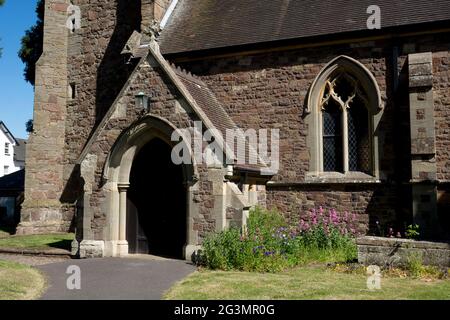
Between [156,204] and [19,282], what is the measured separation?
5110 millimetres

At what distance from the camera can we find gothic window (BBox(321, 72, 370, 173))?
44.4 feet

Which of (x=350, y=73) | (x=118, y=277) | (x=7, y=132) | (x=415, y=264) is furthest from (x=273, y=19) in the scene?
(x=7, y=132)

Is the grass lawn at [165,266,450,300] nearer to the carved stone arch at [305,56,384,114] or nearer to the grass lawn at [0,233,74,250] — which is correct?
the carved stone arch at [305,56,384,114]

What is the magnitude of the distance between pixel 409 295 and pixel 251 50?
9352mm

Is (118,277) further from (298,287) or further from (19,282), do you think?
(298,287)

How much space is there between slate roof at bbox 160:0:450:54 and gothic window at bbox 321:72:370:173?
66.8 inches

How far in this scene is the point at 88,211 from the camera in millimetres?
12664

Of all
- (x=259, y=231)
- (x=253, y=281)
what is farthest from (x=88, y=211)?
(x=253, y=281)

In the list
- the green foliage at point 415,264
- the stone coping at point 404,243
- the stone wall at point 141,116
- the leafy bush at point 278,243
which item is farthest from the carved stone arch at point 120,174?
the green foliage at point 415,264

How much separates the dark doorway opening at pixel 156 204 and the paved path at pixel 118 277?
3.00 feet

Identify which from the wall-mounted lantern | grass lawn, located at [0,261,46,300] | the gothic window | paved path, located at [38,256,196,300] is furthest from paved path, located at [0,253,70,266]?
the gothic window

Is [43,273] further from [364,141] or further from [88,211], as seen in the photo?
[364,141]

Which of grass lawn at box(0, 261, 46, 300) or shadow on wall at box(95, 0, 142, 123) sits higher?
shadow on wall at box(95, 0, 142, 123)

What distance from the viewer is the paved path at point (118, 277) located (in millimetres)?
7848
